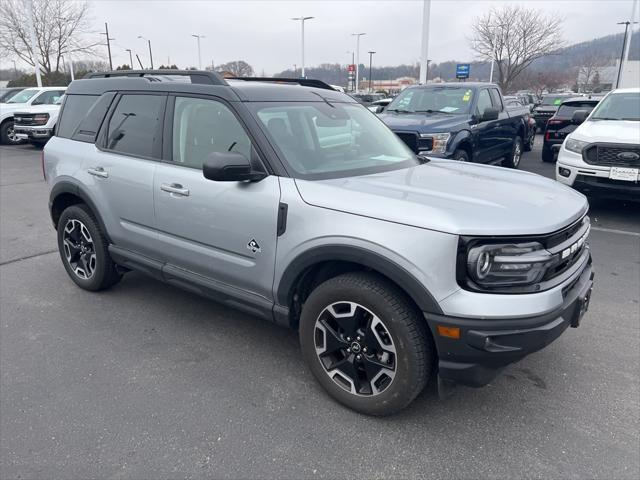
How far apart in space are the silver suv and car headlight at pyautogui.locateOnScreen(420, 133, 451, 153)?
361cm

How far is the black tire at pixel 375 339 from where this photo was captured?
252 cm

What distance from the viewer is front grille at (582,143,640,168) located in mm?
6445

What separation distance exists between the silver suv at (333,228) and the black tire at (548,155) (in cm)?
952

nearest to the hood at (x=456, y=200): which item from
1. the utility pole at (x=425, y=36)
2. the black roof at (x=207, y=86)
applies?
the black roof at (x=207, y=86)

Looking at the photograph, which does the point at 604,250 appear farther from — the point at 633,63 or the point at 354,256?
the point at 633,63

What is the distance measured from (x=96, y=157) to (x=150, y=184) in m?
0.83

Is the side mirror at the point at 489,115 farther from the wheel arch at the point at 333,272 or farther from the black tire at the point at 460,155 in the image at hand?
the wheel arch at the point at 333,272

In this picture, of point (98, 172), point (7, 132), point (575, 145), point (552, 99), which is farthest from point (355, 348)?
point (552, 99)

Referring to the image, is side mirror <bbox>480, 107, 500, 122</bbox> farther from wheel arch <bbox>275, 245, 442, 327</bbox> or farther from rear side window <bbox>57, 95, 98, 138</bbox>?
wheel arch <bbox>275, 245, 442, 327</bbox>

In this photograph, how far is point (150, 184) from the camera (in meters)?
3.64

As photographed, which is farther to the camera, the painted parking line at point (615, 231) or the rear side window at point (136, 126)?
the painted parking line at point (615, 231)

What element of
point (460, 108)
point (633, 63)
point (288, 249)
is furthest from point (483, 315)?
point (633, 63)

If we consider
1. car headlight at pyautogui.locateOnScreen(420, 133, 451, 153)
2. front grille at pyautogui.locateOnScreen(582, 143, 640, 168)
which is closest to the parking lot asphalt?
front grille at pyautogui.locateOnScreen(582, 143, 640, 168)

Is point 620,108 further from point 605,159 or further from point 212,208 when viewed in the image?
point 212,208
